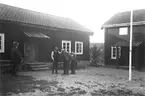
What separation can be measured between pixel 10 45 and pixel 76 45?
25.8ft

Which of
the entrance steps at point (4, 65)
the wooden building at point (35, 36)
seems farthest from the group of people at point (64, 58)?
the entrance steps at point (4, 65)

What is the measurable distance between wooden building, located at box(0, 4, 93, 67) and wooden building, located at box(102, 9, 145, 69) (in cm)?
323

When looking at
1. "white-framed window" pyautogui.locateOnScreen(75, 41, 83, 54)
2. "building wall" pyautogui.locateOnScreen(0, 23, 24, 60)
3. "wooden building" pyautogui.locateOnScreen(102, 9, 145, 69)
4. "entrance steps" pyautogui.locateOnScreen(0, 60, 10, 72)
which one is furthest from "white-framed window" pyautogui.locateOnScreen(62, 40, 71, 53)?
"entrance steps" pyautogui.locateOnScreen(0, 60, 10, 72)

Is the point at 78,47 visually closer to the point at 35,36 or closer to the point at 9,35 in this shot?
the point at 35,36

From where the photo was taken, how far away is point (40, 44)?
60.9 feet

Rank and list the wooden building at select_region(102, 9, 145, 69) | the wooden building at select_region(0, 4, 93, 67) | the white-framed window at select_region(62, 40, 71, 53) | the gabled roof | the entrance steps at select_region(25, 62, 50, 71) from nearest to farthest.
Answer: the wooden building at select_region(0, 4, 93, 67) < the entrance steps at select_region(25, 62, 50, 71) < the white-framed window at select_region(62, 40, 71, 53) < the wooden building at select_region(102, 9, 145, 69) < the gabled roof

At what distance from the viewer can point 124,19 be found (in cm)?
2364

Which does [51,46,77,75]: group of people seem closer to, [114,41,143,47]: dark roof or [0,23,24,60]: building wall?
[0,23,24,60]: building wall

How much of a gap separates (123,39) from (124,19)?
2442mm

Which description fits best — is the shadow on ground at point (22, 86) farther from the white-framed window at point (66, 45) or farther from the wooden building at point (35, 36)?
the white-framed window at point (66, 45)

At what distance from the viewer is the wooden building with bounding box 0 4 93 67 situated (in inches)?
620

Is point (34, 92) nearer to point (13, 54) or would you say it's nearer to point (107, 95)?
point (107, 95)

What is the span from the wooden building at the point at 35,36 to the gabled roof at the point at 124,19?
338 centimetres

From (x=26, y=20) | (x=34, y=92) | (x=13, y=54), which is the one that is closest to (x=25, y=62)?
(x=26, y=20)
